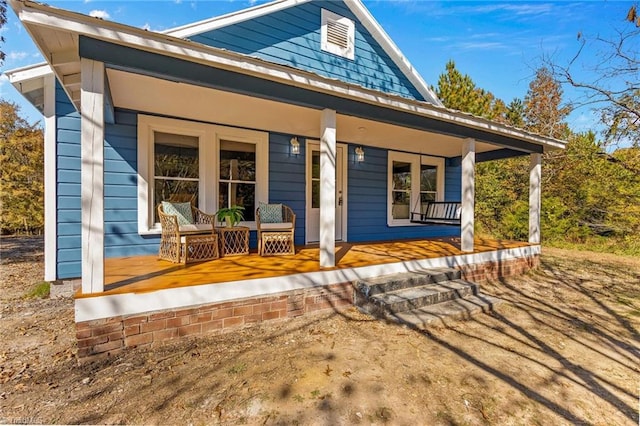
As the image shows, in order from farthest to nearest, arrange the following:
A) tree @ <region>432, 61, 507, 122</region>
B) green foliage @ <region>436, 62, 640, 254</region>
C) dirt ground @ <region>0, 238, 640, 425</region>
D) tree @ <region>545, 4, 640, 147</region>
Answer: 1. tree @ <region>432, 61, 507, 122</region>
2. green foliage @ <region>436, 62, 640, 254</region>
3. tree @ <region>545, 4, 640, 147</region>
4. dirt ground @ <region>0, 238, 640, 425</region>

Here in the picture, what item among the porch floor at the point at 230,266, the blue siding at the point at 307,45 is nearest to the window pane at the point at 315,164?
the porch floor at the point at 230,266

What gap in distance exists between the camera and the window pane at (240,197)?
5.06 metres

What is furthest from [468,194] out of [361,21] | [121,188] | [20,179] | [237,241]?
[20,179]

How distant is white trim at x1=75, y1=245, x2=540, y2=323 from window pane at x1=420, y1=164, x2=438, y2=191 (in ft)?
11.2

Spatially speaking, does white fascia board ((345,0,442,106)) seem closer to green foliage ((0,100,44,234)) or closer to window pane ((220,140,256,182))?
window pane ((220,140,256,182))

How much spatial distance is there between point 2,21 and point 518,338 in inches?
401

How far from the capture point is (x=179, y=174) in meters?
4.70

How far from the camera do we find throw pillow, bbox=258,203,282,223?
4789mm

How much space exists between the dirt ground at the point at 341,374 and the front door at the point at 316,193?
8.44 ft

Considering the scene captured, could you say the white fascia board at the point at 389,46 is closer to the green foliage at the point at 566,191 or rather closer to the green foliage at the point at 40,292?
the green foliage at the point at 566,191

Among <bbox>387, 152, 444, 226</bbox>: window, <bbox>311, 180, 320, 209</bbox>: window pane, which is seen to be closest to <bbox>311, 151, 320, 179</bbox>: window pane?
<bbox>311, 180, 320, 209</bbox>: window pane

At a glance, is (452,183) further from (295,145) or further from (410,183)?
(295,145)

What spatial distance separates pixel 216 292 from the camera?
294cm

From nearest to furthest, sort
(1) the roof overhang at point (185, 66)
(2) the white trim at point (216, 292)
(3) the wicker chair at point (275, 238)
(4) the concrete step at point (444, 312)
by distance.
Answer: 1. (1) the roof overhang at point (185, 66)
2. (2) the white trim at point (216, 292)
3. (4) the concrete step at point (444, 312)
4. (3) the wicker chair at point (275, 238)
